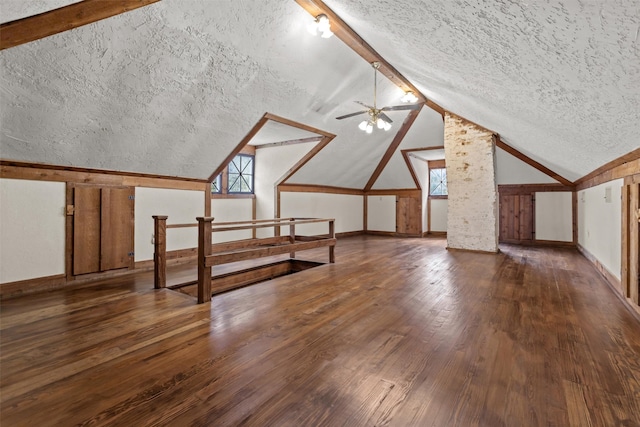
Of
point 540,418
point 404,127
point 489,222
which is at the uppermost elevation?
point 404,127

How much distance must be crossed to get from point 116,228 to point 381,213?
780 cm

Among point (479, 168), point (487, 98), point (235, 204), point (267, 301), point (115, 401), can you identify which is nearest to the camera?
point (115, 401)

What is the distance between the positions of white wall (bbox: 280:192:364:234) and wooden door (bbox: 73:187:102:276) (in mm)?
4155

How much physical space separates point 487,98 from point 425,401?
11.7 ft

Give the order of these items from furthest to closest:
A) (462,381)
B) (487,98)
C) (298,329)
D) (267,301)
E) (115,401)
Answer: (487,98), (267,301), (298,329), (462,381), (115,401)

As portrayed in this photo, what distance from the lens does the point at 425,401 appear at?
1.74m

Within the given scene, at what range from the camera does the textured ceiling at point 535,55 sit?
5.49ft

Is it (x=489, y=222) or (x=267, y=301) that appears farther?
(x=489, y=222)

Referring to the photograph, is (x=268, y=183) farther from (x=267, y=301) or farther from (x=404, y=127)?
(x=267, y=301)

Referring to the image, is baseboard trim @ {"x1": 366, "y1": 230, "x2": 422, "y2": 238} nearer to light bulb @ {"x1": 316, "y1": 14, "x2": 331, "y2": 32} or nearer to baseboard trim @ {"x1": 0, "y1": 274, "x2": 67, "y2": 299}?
light bulb @ {"x1": 316, "y1": 14, "x2": 331, "y2": 32}

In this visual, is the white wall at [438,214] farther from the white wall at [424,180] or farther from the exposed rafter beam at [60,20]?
the exposed rafter beam at [60,20]

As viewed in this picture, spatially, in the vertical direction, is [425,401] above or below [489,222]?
below

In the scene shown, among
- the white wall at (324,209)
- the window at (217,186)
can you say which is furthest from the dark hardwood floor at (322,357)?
the white wall at (324,209)

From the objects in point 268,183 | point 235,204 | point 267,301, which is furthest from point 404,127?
point 267,301
